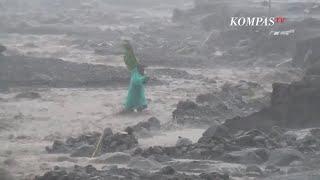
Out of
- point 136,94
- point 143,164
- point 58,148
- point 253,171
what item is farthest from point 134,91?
point 253,171

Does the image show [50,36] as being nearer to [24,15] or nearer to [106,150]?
[24,15]

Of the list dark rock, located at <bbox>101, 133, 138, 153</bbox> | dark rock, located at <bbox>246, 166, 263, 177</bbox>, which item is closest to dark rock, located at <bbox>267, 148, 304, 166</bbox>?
dark rock, located at <bbox>246, 166, 263, 177</bbox>

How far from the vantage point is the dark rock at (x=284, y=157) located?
9.55m

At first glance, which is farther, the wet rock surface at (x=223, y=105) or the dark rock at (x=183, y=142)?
the wet rock surface at (x=223, y=105)

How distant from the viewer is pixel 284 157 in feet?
31.6

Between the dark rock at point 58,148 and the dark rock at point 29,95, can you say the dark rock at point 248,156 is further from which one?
the dark rock at point 29,95

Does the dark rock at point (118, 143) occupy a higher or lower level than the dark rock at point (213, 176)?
higher

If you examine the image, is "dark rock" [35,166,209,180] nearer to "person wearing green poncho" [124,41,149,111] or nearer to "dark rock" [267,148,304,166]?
"dark rock" [267,148,304,166]

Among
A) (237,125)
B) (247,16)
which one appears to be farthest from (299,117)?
(247,16)

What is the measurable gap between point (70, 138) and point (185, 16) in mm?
23400

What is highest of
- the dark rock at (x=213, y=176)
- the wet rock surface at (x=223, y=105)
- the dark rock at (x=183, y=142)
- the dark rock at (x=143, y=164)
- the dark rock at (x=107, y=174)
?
the wet rock surface at (x=223, y=105)

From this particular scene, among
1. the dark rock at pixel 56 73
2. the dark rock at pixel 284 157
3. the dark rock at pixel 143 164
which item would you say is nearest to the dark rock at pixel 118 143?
the dark rock at pixel 143 164

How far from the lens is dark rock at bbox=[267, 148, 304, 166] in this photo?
9547 mm

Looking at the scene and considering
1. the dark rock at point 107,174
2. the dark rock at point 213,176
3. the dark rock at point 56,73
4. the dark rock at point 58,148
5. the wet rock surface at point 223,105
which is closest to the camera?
the dark rock at point 107,174
